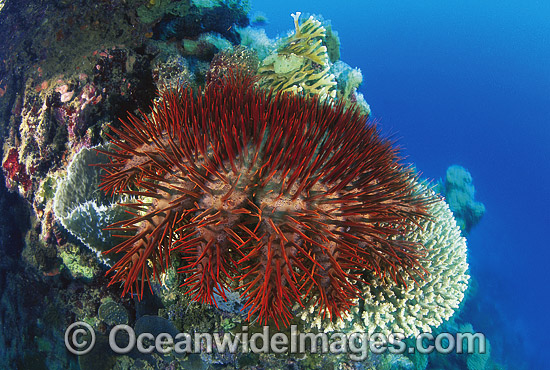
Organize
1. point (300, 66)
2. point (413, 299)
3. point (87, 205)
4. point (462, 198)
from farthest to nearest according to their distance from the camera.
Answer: point (462, 198) < point (300, 66) < point (413, 299) < point (87, 205)

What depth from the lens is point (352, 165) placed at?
2275 millimetres

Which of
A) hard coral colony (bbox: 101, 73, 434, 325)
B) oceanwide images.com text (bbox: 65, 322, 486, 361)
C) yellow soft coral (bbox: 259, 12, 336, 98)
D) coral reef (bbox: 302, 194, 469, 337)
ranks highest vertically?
yellow soft coral (bbox: 259, 12, 336, 98)

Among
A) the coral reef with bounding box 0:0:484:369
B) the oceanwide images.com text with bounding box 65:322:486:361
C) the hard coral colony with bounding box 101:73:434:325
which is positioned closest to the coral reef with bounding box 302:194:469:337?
the coral reef with bounding box 0:0:484:369

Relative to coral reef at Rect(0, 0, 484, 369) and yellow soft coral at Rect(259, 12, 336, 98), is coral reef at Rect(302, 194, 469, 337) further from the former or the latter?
yellow soft coral at Rect(259, 12, 336, 98)

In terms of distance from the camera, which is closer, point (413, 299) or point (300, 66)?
point (413, 299)

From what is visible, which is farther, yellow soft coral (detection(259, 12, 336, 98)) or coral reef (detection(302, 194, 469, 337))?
yellow soft coral (detection(259, 12, 336, 98))

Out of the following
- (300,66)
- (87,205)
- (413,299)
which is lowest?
(413,299)

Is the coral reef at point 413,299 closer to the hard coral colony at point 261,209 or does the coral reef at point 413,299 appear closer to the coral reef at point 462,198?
the hard coral colony at point 261,209

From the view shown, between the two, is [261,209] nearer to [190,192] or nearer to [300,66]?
[190,192]

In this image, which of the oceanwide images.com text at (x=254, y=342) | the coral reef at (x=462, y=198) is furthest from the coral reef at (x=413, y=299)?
the coral reef at (x=462, y=198)

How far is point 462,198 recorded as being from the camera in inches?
Result: 625

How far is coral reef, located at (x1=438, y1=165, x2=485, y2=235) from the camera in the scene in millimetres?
15335

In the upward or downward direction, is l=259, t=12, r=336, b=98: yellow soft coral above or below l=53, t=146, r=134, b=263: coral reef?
above

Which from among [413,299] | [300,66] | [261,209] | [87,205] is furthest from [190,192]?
[300,66]
